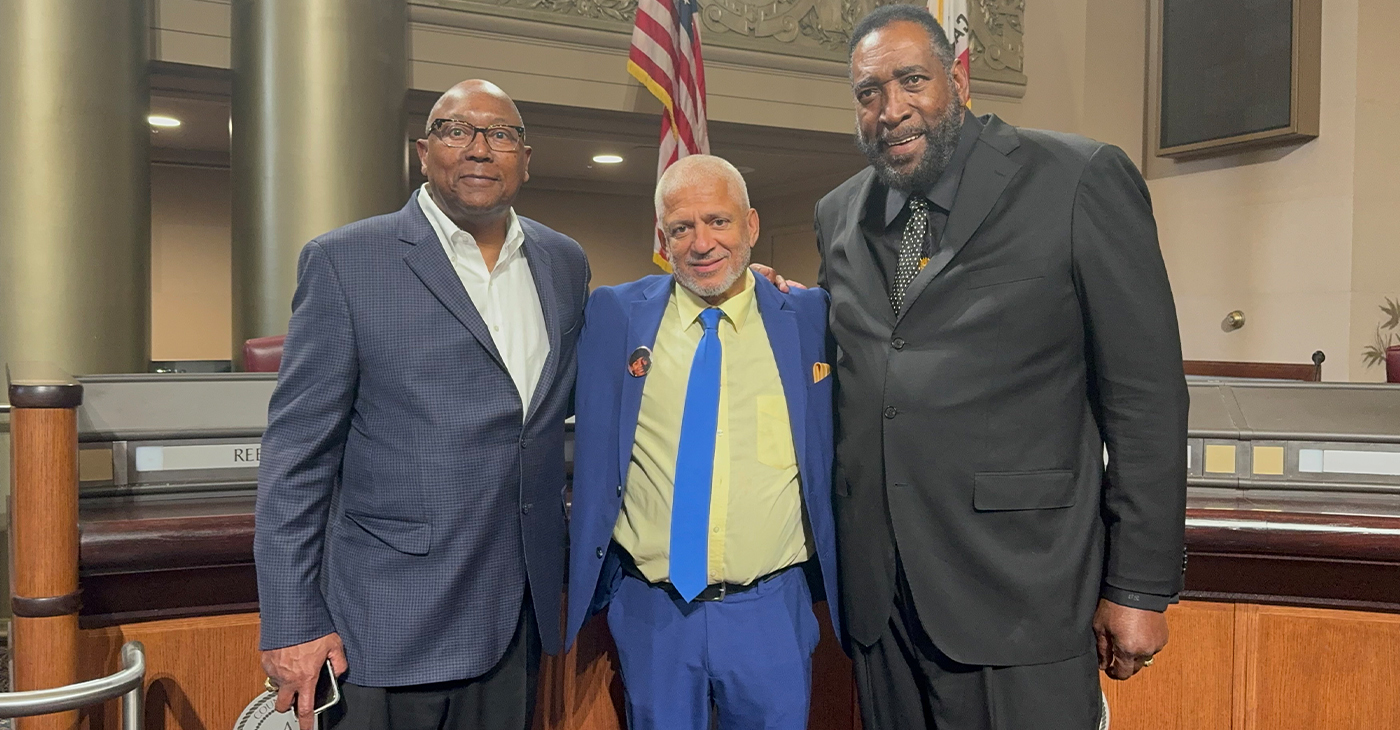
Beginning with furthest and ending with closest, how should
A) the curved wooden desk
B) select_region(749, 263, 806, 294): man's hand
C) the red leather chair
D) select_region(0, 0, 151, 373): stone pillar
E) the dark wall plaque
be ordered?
the dark wall plaque < select_region(0, 0, 151, 373): stone pillar < the red leather chair < select_region(749, 263, 806, 294): man's hand < the curved wooden desk

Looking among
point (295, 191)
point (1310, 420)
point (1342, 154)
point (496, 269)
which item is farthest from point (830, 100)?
point (496, 269)

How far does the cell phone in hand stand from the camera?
1.52 meters

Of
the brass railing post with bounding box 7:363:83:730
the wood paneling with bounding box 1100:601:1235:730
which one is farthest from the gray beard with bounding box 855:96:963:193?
the brass railing post with bounding box 7:363:83:730

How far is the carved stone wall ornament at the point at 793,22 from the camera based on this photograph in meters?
6.00

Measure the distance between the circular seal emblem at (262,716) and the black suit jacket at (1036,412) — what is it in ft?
3.53

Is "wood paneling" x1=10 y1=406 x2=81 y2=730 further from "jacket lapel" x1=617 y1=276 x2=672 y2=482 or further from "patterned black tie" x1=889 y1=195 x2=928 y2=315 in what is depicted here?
"patterned black tie" x1=889 y1=195 x2=928 y2=315

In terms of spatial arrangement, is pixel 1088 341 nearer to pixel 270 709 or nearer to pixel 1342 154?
pixel 270 709

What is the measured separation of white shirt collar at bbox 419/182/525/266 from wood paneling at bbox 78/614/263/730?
75 centimetres

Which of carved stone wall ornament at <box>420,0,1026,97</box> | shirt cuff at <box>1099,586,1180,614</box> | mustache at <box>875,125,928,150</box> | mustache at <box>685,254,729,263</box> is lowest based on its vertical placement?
shirt cuff at <box>1099,586,1180,614</box>

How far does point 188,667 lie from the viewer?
1.74 m

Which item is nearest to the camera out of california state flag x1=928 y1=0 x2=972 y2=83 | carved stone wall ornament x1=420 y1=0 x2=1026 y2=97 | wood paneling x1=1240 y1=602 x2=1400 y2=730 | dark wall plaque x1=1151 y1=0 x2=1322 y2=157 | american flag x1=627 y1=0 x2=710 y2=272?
wood paneling x1=1240 y1=602 x2=1400 y2=730

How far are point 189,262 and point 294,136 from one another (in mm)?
4842

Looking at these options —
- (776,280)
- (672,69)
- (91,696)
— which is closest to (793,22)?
(672,69)

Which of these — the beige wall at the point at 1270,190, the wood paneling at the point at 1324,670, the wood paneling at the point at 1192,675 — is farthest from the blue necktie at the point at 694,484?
the beige wall at the point at 1270,190
